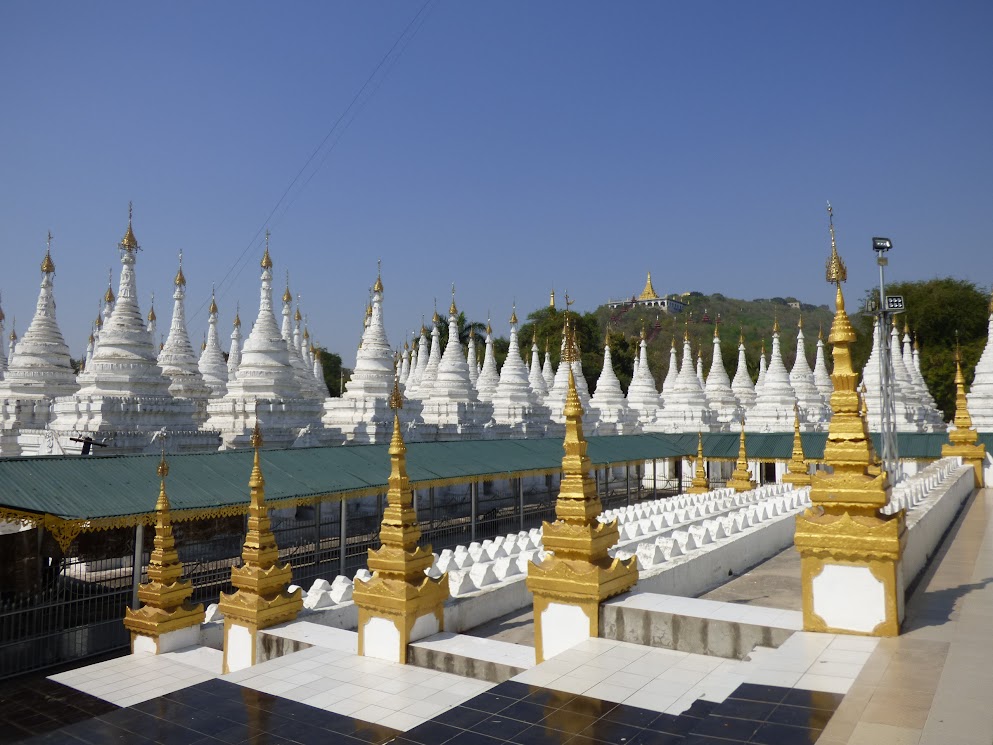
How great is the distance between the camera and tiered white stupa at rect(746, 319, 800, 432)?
135ft

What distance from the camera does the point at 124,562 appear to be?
58.8 feet

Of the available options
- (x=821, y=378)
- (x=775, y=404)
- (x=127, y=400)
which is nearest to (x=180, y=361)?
(x=127, y=400)

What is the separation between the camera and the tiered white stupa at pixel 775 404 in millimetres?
41156

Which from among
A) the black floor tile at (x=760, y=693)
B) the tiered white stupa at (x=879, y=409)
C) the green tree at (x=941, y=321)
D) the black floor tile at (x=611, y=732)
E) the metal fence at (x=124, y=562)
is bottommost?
the metal fence at (x=124, y=562)

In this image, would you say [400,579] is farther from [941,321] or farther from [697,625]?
[941,321]

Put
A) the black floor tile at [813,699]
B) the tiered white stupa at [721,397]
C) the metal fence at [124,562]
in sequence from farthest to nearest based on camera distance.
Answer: the tiered white stupa at [721,397]
the metal fence at [124,562]
the black floor tile at [813,699]

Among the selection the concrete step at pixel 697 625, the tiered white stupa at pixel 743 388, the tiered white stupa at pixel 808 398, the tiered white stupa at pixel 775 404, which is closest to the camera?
the concrete step at pixel 697 625

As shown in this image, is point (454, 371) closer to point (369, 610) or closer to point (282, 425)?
point (282, 425)

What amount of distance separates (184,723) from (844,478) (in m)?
6.23

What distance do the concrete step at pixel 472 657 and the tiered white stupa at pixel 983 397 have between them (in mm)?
35986

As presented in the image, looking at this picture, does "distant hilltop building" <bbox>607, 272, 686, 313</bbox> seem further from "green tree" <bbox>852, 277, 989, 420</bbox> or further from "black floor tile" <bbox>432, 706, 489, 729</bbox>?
"black floor tile" <bbox>432, 706, 489, 729</bbox>

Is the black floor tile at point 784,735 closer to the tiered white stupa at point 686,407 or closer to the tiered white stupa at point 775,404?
the tiered white stupa at point 686,407

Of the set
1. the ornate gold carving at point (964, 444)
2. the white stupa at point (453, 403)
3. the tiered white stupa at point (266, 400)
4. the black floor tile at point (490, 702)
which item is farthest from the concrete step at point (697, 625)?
the ornate gold carving at point (964, 444)

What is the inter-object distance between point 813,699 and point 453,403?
2548 centimetres
